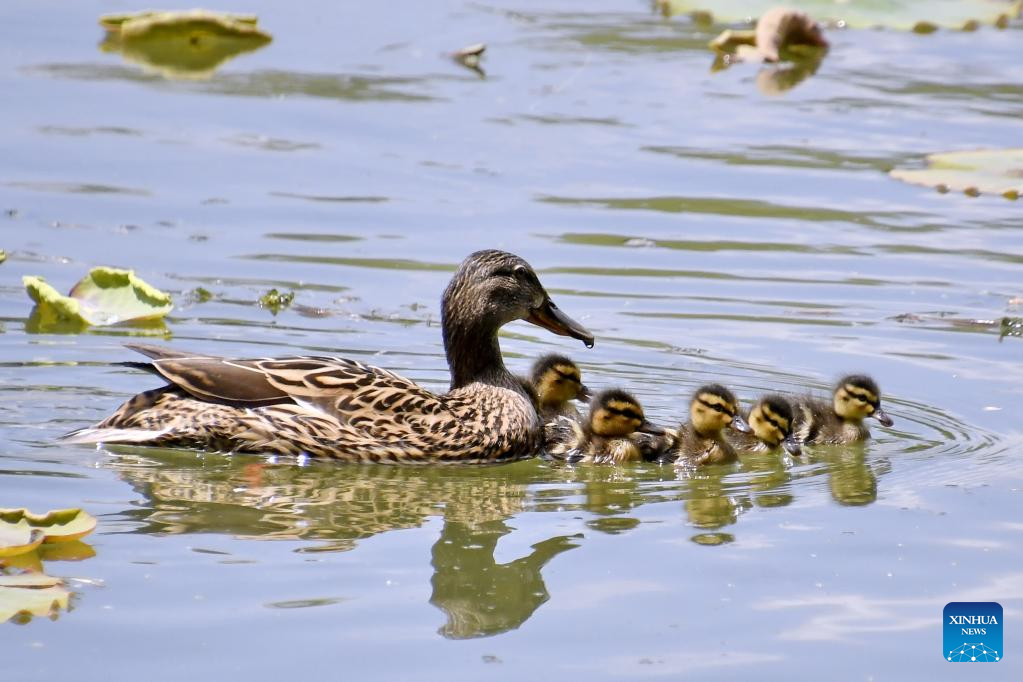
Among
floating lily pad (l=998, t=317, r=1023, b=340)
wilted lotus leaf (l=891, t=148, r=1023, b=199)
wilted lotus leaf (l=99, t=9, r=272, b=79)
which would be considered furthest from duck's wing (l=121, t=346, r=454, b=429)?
wilted lotus leaf (l=99, t=9, r=272, b=79)

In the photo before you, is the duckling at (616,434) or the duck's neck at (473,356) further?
the duck's neck at (473,356)

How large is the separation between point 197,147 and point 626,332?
4568 mm

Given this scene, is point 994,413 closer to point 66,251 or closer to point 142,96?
point 66,251

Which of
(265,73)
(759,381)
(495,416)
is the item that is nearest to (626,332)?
(759,381)

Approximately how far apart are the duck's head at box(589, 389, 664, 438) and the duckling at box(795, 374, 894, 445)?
75 centimetres

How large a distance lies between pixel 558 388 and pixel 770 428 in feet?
3.80

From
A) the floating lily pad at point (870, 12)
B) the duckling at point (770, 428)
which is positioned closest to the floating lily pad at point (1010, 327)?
the duckling at point (770, 428)

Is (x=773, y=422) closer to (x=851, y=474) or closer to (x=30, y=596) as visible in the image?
(x=851, y=474)

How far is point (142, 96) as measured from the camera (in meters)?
14.6

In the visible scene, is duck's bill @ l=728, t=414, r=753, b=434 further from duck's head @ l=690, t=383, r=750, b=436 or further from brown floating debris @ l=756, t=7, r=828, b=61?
brown floating debris @ l=756, t=7, r=828, b=61

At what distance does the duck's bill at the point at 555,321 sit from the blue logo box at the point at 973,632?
3032 millimetres

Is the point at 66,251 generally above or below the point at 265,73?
below

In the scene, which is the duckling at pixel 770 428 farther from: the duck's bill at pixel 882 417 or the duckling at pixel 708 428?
the duck's bill at pixel 882 417

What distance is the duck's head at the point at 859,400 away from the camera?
8.27 meters
